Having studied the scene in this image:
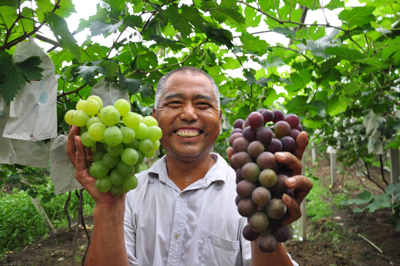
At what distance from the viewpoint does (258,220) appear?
3.01 feet

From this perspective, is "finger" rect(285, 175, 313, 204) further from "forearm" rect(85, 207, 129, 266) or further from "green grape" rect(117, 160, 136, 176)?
"forearm" rect(85, 207, 129, 266)

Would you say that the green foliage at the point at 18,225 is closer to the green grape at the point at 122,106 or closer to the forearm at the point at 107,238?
the forearm at the point at 107,238

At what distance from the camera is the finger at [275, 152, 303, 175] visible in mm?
915

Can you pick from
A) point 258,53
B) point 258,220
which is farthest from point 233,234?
point 258,53

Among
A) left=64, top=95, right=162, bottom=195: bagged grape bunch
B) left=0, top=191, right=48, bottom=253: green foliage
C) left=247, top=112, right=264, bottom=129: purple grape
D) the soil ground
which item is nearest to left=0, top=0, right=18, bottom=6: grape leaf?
left=64, top=95, right=162, bottom=195: bagged grape bunch

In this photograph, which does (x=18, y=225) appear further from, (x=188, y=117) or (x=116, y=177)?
(x=116, y=177)

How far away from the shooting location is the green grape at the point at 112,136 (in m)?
0.96

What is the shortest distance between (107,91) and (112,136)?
0.84 metres

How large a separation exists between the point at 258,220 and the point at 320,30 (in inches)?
68.6

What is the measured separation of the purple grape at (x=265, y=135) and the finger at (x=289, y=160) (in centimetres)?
6

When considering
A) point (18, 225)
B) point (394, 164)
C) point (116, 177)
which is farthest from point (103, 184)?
point (18, 225)

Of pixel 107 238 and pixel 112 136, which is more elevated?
pixel 112 136

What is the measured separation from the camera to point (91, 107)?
40.9 inches

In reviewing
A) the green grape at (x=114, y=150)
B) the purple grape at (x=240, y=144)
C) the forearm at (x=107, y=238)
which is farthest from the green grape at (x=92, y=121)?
the purple grape at (x=240, y=144)
